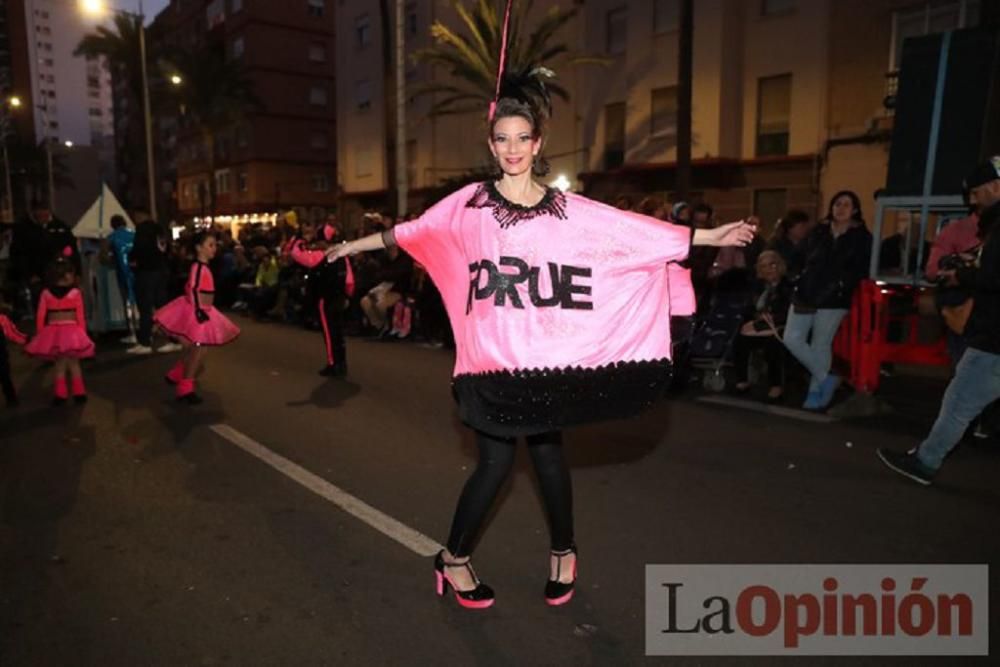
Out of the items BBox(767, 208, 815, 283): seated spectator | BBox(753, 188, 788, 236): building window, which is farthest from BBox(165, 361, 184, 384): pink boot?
BBox(753, 188, 788, 236): building window

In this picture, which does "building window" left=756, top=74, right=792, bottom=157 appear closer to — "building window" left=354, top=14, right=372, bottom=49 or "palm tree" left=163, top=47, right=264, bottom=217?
"building window" left=354, top=14, right=372, bottom=49

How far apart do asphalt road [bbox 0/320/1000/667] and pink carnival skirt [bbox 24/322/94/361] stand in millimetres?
645

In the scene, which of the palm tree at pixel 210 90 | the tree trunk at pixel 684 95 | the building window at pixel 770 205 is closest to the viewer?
the tree trunk at pixel 684 95

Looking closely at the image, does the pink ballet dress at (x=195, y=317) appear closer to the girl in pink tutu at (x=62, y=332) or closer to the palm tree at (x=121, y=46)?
the girl in pink tutu at (x=62, y=332)

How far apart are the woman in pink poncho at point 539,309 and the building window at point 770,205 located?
22138mm

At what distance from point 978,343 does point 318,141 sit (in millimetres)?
52099

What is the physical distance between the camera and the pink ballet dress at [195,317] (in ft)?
26.1

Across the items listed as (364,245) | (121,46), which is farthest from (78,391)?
(121,46)

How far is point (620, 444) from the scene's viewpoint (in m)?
6.04

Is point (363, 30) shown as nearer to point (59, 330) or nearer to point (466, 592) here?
point (59, 330)

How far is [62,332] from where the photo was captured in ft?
25.7

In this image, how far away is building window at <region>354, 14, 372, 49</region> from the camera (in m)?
39.2

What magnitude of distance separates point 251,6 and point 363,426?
165ft

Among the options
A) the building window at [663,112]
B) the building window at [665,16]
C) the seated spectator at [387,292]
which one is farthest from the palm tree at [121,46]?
the seated spectator at [387,292]
